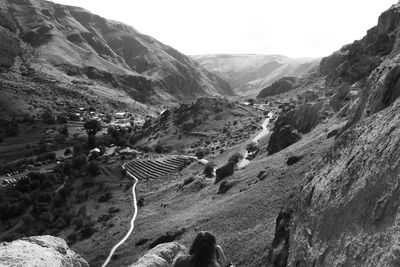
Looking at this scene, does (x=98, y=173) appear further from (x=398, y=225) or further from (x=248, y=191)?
(x=398, y=225)

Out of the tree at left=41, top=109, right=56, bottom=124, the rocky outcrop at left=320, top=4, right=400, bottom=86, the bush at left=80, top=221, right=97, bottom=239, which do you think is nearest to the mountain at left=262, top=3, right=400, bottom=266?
the bush at left=80, top=221, right=97, bottom=239

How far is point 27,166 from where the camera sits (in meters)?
122

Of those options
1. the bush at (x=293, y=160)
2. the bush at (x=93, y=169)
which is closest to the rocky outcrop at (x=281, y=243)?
the bush at (x=293, y=160)

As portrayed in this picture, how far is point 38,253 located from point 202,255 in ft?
32.8

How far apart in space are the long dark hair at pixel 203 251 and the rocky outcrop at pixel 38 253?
720cm

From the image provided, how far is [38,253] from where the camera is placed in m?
21.2

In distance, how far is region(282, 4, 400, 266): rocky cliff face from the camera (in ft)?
44.7

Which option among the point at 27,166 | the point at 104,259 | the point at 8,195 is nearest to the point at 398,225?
the point at 104,259

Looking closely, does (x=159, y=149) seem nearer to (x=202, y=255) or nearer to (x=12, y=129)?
(x=12, y=129)

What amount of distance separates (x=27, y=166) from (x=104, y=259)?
276ft

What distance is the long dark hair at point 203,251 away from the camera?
25859 millimetres

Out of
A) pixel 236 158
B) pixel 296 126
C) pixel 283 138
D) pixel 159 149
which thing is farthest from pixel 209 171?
pixel 159 149

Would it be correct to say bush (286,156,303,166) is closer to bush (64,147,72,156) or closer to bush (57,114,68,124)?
bush (64,147,72,156)

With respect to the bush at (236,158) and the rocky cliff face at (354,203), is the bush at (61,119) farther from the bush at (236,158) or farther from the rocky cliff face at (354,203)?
the rocky cliff face at (354,203)
